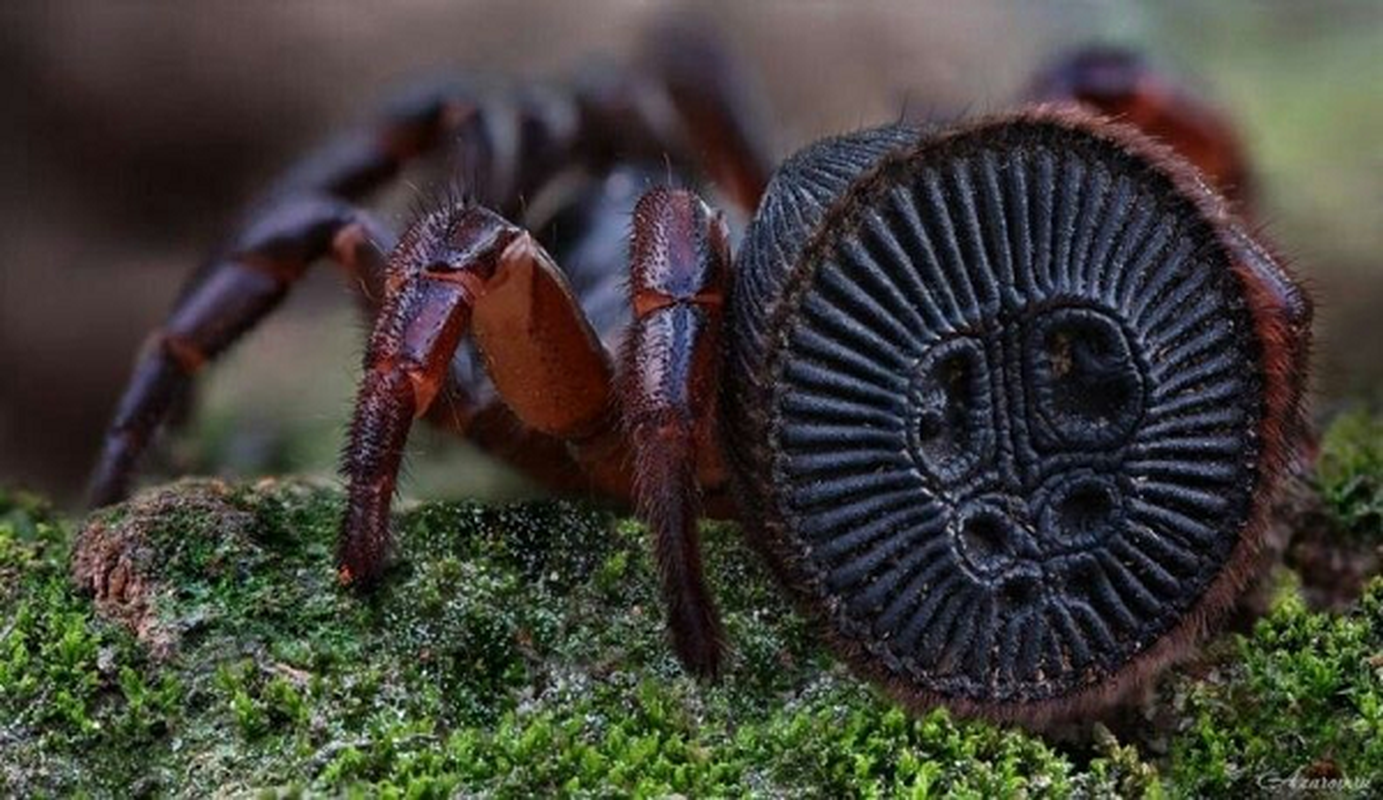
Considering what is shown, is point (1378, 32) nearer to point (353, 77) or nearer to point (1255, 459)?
point (353, 77)

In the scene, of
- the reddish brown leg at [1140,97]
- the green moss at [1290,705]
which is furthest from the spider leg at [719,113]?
the green moss at [1290,705]

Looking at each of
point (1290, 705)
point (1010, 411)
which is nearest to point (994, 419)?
point (1010, 411)

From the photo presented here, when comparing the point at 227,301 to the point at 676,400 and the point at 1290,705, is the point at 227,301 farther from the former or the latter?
the point at 1290,705

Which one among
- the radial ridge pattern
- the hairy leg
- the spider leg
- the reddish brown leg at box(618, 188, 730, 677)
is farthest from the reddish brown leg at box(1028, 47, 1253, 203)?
the reddish brown leg at box(618, 188, 730, 677)

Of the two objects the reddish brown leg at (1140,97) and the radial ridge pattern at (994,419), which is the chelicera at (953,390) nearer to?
the radial ridge pattern at (994,419)

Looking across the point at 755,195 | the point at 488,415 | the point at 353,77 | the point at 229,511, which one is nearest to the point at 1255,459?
the point at 488,415
